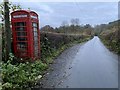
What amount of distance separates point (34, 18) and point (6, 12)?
2.07 metres

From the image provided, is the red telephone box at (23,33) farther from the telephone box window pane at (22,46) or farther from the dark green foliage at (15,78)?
the dark green foliage at (15,78)

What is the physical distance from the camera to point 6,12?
10.9 meters

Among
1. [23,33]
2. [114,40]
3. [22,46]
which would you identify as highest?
[23,33]

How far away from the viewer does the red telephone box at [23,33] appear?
476 inches

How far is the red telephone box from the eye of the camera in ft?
39.6

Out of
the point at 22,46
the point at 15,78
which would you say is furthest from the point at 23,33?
the point at 15,78

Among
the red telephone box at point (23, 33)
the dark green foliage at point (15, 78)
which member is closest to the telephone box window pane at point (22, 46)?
the red telephone box at point (23, 33)

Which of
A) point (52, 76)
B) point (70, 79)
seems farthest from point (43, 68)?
point (70, 79)

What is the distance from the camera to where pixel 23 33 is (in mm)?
12266

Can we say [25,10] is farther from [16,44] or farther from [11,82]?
[11,82]

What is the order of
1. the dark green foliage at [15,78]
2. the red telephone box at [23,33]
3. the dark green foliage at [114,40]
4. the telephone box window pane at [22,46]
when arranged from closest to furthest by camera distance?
the dark green foliage at [15,78] < the red telephone box at [23,33] < the telephone box window pane at [22,46] < the dark green foliage at [114,40]

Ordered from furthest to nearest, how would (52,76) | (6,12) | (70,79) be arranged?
(6,12) < (52,76) < (70,79)

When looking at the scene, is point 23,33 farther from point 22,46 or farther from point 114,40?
point 114,40

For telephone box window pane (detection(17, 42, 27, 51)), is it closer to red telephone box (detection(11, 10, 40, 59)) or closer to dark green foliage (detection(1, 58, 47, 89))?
red telephone box (detection(11, 10, 40, 59))
